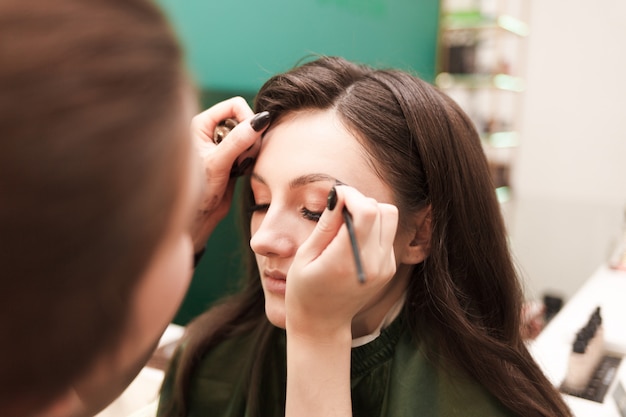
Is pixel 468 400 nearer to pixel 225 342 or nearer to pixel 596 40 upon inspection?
pixel 225 342

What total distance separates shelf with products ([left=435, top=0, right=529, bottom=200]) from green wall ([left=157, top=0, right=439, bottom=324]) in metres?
1.05

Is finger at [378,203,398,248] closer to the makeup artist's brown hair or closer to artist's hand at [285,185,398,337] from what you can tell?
artist's hand at [285,185,398,337]

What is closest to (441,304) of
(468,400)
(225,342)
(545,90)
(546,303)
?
(468,400)

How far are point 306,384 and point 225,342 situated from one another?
378 millimetres

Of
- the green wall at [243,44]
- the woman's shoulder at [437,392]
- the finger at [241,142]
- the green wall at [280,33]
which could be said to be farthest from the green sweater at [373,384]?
the green wall at [243,44]

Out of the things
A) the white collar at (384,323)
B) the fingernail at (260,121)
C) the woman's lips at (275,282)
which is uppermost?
the fingernail at (260,121)

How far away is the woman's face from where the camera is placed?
85cm

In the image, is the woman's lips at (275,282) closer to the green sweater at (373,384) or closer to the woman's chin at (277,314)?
the woman's chin at (277,314)

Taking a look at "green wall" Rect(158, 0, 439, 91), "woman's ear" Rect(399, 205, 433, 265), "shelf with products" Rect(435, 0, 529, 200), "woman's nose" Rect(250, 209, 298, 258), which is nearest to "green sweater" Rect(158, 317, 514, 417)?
"woman's ear" Rect(399, 205, 433, 265)

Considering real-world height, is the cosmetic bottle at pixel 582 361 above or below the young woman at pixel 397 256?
below

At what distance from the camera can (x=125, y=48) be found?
0.32m

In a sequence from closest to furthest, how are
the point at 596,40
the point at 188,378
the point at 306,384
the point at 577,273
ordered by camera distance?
1. the point at 306,384
2. the point at 188,378
3. the point at 596,40
4. the point at 577,273

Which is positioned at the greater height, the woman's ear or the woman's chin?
the woman's ear

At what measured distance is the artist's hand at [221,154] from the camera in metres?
0.92
